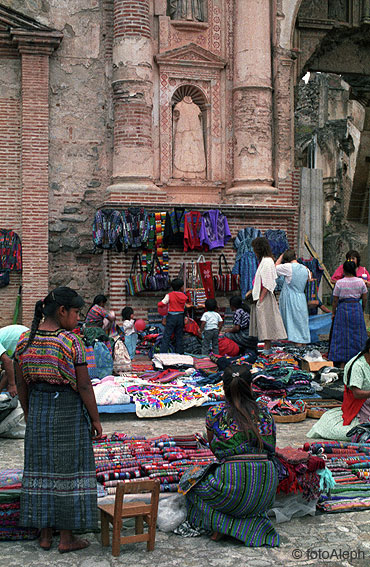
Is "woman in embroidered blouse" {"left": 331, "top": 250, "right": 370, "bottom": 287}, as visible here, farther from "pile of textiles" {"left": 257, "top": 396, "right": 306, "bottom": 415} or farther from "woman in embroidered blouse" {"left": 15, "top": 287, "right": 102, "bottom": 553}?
"woman in embroidered blouse" {"left": 15, "top": 287, "right": 102, "bottom": 553}

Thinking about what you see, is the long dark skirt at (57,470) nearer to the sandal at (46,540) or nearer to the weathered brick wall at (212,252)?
the sandal at (46,540)

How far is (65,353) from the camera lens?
5.03m

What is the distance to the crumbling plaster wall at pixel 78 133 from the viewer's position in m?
15.1

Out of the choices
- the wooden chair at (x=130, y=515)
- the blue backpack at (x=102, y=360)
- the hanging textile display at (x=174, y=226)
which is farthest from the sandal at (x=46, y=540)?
the hanging textile display at (x=174, y=226)

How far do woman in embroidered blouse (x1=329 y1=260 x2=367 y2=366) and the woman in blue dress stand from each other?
110cm

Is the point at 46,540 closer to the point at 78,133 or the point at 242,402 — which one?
the point at 242,402

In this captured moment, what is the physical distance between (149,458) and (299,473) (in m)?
1.43

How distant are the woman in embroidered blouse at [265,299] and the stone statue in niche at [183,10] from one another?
6.29 metres

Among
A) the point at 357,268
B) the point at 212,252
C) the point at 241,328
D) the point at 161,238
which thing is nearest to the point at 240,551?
the point at 241,328

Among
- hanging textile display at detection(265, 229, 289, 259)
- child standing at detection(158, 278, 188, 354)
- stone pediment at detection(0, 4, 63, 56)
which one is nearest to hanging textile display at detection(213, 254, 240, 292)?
hanging textile display at detection(265, 229, 289, 259)

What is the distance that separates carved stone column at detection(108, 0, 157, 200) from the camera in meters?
14.7

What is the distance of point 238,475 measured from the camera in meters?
5.13

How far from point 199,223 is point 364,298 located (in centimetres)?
435

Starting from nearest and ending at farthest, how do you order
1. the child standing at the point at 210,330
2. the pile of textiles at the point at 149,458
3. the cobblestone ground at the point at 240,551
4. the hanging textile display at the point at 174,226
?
the cobblestone ground at the point at 240,551 < the pile of textiles at the point at 149,458 < the child standing at the point at 210,330 < the hanging textile display at the point at 174,226
